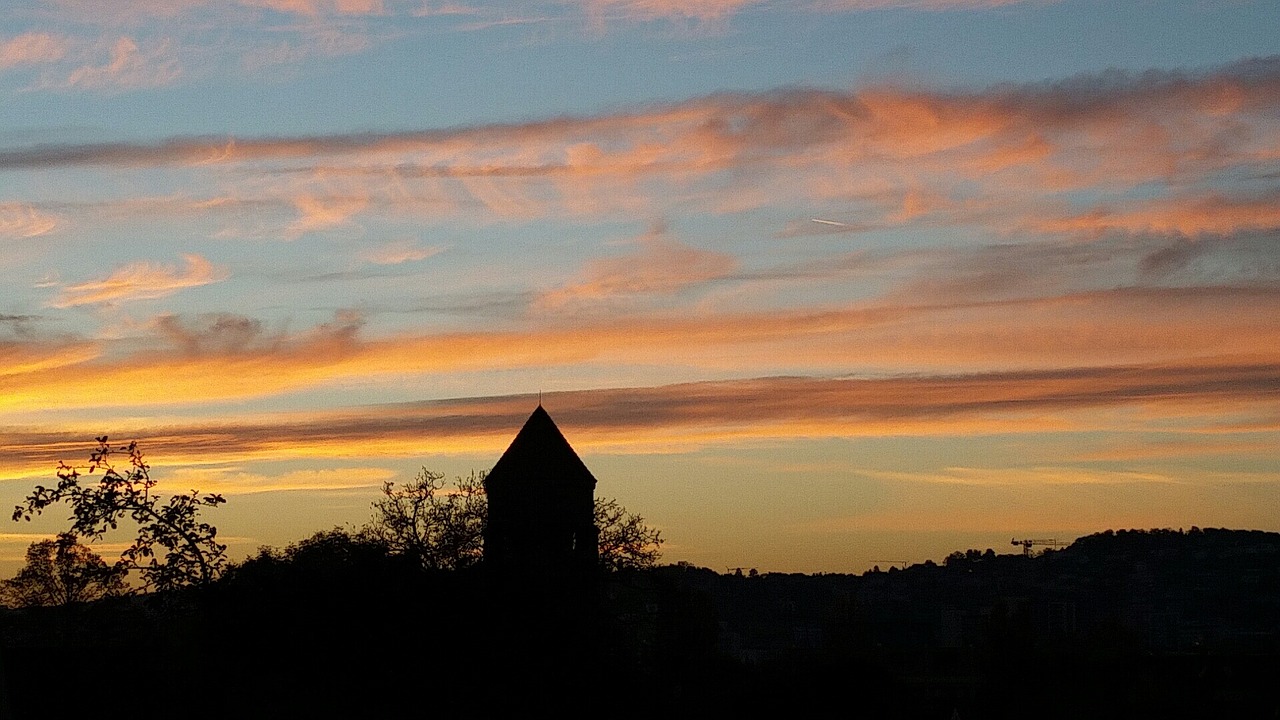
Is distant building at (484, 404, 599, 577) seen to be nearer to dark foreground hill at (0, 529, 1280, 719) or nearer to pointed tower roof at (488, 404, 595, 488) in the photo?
pointed tower roof at (488, 404, 595, 488)

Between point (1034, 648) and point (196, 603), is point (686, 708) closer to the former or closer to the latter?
point (196, 603)

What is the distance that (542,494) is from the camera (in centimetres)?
5697

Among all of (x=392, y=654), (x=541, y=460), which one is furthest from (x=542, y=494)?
(x=392, y=654)

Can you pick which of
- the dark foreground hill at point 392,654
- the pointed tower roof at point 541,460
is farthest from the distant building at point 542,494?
the dark foreground hill at point 392,654

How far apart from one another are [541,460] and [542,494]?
→ 1462mm

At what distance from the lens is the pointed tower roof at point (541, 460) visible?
5741cm

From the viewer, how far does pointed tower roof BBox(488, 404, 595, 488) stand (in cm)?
5741

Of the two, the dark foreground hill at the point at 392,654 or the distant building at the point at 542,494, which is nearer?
the dark foreground hill at the point at 392,654

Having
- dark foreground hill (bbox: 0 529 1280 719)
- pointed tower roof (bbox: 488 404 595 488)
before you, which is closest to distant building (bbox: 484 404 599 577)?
pointed tower roof (bbox: 488 404 595 488)

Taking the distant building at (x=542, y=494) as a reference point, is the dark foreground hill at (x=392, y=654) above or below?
below

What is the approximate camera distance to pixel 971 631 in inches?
6978

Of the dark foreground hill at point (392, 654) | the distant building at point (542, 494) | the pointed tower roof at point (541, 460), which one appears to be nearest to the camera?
the dark foreground hill at point (392, 654)

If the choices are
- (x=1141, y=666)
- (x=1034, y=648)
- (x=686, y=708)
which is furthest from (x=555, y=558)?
(x=1034, y=648)

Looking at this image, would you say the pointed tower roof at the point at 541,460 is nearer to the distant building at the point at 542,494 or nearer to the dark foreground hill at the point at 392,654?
the distant building at the point at 542,494
